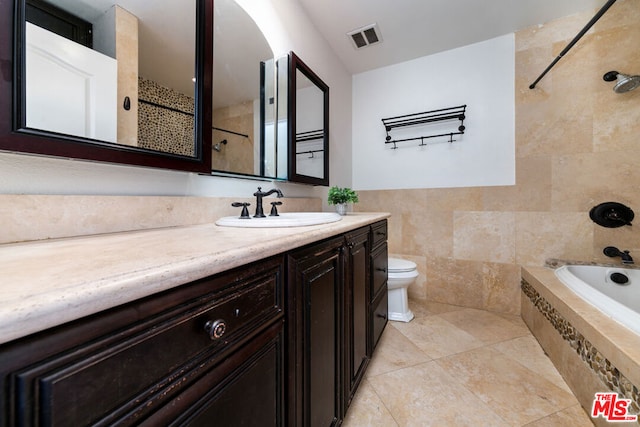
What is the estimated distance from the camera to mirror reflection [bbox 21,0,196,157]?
66cm

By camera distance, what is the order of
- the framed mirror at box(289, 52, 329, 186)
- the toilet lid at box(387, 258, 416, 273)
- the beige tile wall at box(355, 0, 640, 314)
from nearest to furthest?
1. the framed mirror at box(289, 52, 329, 186)
2. the beige tile wall at box(355, 0, 640, 314)
3. the toilet lid at box(387, 258, 416, 273)

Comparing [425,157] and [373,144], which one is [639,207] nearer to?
[425,157]

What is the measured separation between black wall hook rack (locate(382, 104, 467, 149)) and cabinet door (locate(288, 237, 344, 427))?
200 cm

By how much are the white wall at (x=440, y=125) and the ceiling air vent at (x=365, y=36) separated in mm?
482

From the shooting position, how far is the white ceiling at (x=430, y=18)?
6.29 ft

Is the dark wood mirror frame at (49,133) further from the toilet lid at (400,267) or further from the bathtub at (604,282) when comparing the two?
the bathtub at (604,282)

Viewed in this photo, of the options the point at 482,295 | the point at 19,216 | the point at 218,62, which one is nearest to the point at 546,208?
the point at 482,295

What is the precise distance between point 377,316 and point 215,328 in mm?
1361

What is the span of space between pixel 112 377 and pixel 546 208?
9.39 feet

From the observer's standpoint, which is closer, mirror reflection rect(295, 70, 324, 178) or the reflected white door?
the reflected white door

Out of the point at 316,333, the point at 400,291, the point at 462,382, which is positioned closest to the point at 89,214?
the point at 316,333

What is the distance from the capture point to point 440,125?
2.50 m

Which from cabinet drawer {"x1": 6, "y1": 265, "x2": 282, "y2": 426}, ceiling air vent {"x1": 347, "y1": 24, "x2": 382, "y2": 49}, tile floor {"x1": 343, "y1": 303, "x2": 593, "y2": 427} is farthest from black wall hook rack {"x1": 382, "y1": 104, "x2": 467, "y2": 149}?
cabinet drawer {"x1": 6, "y1": 265, "x2": 282, "y2": 426}

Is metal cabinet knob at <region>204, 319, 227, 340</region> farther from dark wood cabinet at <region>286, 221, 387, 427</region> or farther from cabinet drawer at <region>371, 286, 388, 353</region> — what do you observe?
cabinet drawer at <region>371, 286, 388, 353</region>
